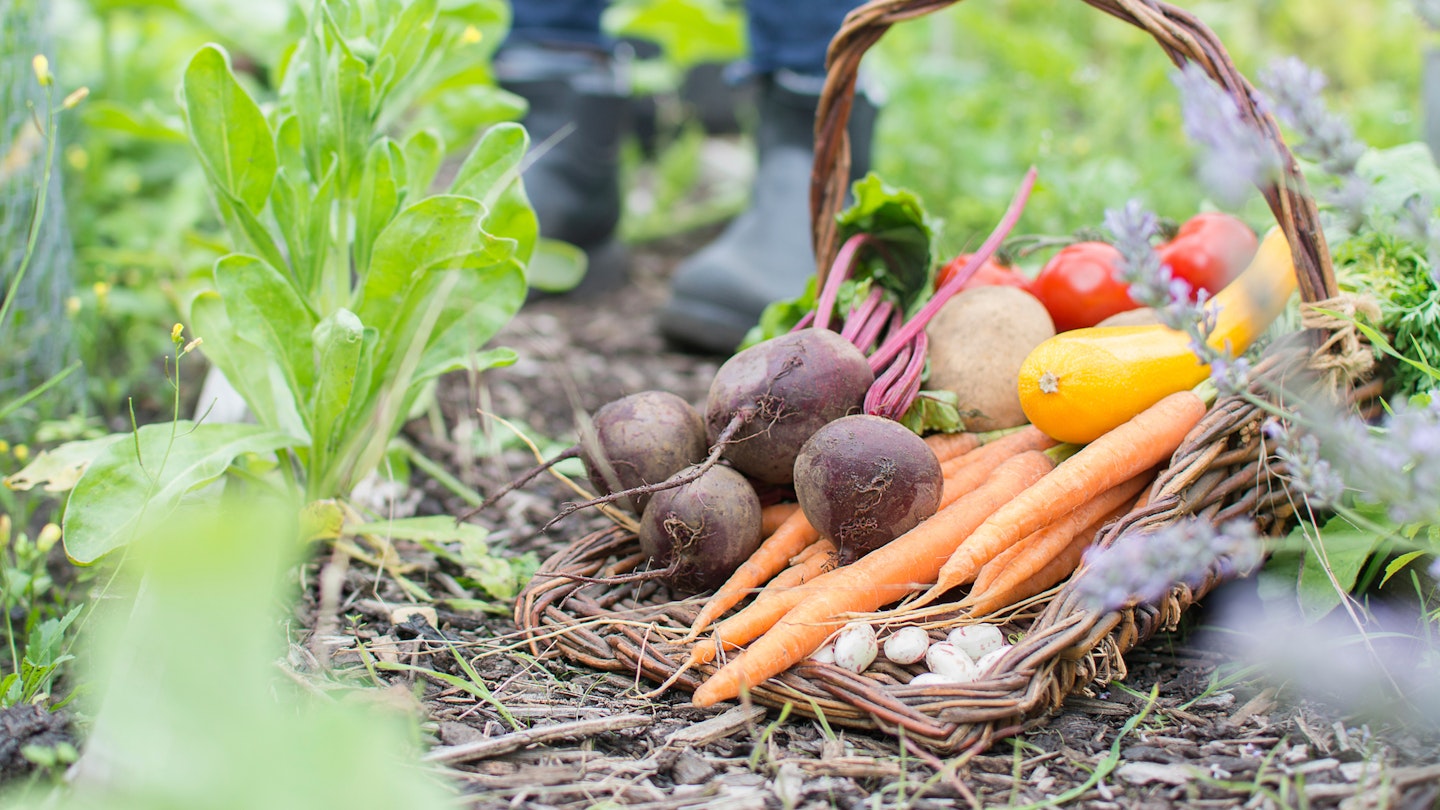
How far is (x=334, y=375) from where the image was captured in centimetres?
154

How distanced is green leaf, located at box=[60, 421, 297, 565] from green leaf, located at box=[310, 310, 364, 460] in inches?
3.2

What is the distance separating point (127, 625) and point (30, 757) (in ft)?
0.51

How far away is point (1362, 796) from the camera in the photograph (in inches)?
41.2

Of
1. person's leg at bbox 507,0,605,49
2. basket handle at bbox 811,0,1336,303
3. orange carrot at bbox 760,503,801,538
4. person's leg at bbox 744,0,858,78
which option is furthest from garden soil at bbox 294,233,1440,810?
person's leg at bbox 507,0,605,49

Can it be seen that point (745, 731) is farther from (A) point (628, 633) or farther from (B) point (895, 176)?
(B) point (895, 176)

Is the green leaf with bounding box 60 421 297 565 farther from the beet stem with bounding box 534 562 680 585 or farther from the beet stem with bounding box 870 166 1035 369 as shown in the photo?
the beet stem with bounding box 870 166 1035 369

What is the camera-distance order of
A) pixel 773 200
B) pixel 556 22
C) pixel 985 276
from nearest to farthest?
1. pixel 985 276
2. pixel 773 200
3. pixel 556 22

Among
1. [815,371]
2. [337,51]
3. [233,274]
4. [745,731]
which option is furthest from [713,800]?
[337,51]

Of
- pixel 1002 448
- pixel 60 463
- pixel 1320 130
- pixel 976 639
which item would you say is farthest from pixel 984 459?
pixel 60 463

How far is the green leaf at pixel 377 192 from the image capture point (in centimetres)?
164

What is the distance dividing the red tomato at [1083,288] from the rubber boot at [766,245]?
37.4 inches

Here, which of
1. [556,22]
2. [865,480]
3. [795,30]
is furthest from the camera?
[556,22]

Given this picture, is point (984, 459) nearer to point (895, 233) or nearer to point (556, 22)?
point (895, 233)

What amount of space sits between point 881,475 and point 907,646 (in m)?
0.23
